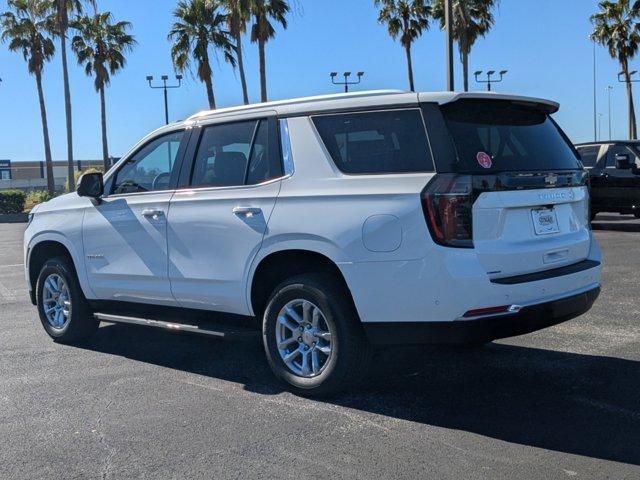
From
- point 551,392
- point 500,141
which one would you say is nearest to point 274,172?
point 500,141

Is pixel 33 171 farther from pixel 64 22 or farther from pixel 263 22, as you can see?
pixel 263 22

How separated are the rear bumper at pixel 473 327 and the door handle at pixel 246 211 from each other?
1165 millimetres

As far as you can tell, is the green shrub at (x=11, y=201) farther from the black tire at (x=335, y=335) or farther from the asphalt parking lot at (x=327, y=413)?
the black tire at (x=335, y=335)

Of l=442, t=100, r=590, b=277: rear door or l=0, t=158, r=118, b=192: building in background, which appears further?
l=0, t=158, r=118, b=192: building in background

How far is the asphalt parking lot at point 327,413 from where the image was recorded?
3.80 metres

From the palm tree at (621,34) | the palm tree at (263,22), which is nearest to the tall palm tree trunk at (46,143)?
the palm tree at (263,22)

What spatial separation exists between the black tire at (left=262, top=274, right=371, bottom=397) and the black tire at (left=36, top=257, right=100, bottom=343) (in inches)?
99.5

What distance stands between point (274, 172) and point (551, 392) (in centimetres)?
246

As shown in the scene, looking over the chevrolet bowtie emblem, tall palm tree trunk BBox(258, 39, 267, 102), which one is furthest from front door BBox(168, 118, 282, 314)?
tall palm tree trunk BBox(258, 39, 267, 102)

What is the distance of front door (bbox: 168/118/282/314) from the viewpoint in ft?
16.8

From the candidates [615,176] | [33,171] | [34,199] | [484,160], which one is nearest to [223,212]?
[484,160]

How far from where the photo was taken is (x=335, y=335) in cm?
469

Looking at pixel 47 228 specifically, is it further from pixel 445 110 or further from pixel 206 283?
pixel 445 110

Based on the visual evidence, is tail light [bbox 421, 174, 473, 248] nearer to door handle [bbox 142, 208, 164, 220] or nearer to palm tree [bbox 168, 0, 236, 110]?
door handle [bbox 142, 208, 164, 220]
